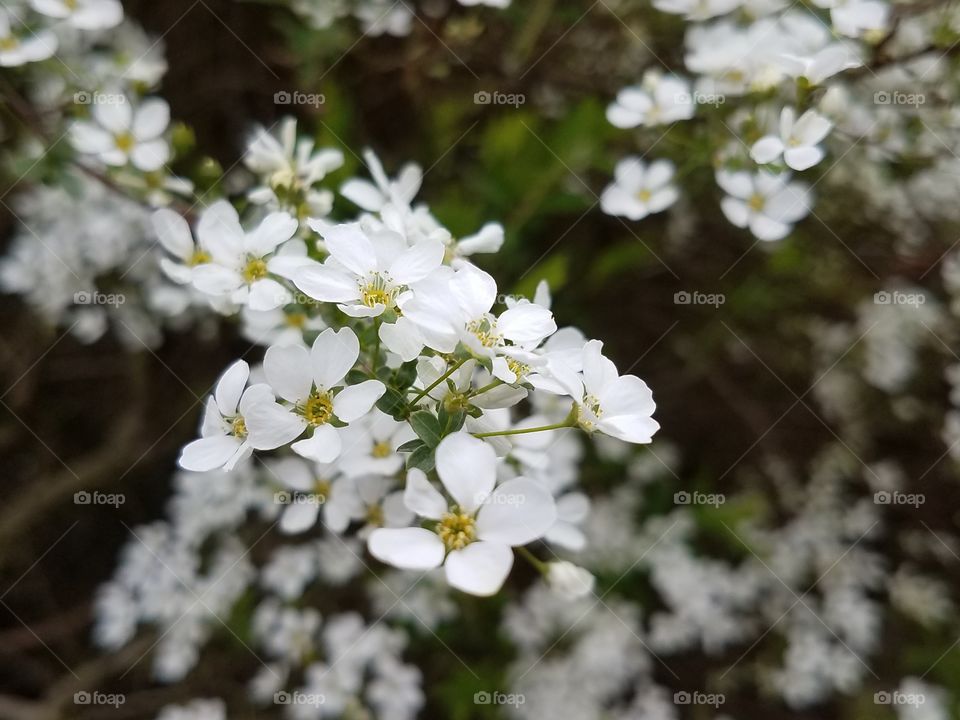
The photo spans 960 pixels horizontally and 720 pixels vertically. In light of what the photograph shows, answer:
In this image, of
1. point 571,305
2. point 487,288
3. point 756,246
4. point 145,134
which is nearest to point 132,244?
point 145,134

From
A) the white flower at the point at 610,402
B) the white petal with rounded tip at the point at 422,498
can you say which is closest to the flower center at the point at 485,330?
the white flower at the point at 610,402

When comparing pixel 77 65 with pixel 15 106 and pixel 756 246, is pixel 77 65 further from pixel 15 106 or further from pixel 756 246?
pixel 756 246

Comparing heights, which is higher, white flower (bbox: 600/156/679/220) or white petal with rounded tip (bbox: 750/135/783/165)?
white petal with rounded tip (bbox: 750/135/783/165)

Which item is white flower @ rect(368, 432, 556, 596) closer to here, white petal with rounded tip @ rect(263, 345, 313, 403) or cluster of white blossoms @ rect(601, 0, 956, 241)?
white petal with rounded tip @ rect(263, 345, 313, 403)

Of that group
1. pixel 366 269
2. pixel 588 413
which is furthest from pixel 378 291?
pixel 588 413

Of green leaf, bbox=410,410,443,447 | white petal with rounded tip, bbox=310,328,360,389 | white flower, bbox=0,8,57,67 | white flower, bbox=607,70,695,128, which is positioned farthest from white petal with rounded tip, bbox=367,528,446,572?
white flower, bbox=0,8,57,67
